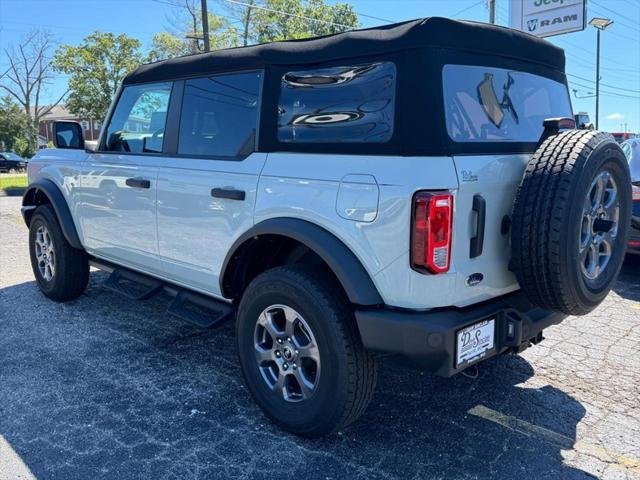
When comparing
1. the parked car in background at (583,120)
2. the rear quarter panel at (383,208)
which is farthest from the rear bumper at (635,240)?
the rear quarter panel at (383,208)

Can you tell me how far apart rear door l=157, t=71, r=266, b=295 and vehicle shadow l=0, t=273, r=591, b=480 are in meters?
0.70

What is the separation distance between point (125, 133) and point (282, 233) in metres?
2.18

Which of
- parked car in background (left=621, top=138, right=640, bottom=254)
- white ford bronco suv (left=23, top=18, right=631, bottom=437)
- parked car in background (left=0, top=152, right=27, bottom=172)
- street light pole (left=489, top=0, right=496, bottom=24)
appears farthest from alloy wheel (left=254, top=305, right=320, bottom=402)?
parked car in background (left=0, top=152, right=27, bottom=172)

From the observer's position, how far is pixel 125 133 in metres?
4.31

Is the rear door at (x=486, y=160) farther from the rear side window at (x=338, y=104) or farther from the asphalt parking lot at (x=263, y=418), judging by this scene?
the asphalt parking lot at (x=263, y=418)

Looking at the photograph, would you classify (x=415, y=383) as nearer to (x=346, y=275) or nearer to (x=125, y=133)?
(x=346, y=275)

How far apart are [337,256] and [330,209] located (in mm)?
232

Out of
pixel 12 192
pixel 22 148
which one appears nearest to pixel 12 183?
pixel 12 192

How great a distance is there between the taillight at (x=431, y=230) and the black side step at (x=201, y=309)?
1.49 metres

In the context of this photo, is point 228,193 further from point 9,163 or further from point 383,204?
point 9,163

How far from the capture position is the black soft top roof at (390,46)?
2.52m

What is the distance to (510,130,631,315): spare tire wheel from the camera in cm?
243

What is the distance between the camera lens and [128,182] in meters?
3.97

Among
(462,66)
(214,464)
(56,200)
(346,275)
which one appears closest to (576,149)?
(462,66)
